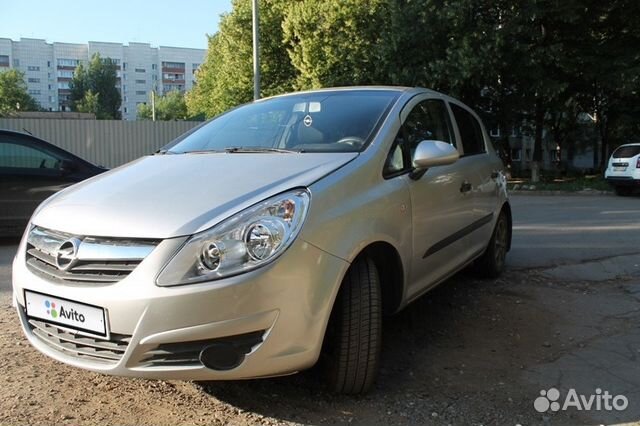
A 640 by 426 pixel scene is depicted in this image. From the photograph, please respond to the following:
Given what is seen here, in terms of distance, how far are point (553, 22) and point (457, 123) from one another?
17611 millimetres

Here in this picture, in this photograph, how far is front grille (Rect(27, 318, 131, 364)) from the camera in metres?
2.48

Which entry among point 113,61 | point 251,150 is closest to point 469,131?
point 251,150

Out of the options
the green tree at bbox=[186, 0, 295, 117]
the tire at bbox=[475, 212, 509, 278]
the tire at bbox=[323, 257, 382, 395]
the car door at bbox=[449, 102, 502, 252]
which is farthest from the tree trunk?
the tire at bbox=[323, 257, 382, 395]

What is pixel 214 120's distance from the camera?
430cm

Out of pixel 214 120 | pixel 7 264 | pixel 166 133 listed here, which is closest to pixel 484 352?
pixel 214 120

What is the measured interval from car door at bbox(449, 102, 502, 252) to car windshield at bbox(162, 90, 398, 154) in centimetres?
102

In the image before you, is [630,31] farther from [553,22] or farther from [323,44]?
[323,44]

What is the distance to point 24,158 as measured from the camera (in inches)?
301

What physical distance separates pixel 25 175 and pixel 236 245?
6308 mm

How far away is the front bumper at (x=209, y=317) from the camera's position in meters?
2.37

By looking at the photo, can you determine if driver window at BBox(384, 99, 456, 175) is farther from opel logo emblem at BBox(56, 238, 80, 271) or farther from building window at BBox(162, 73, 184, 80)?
building window at BBox(162, 73, 184, 80)

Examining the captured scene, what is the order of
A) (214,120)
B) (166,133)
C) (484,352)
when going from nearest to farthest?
1. (484,352)
2. (214,120)
3. (166,133)

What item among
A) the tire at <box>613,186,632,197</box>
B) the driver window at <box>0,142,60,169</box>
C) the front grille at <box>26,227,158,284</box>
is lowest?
the tire at <box>613,186,632,197</box>

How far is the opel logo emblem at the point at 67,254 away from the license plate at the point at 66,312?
15 centimetres
